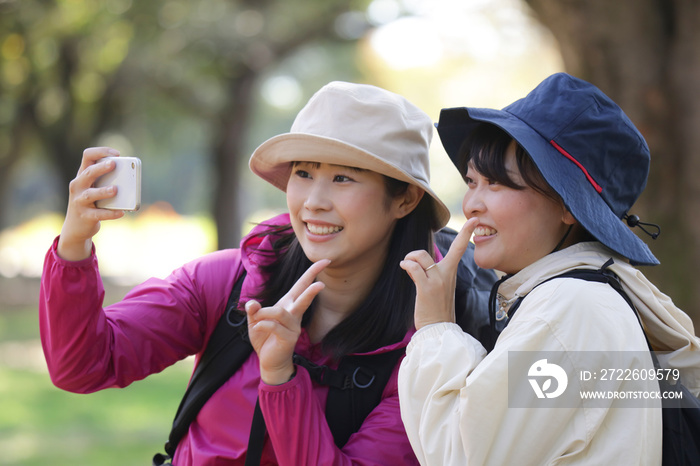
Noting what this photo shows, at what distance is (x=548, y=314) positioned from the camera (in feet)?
6.15

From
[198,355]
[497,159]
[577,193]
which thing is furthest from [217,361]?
[577,193]

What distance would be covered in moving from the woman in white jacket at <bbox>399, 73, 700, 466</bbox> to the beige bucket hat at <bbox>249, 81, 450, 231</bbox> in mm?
203

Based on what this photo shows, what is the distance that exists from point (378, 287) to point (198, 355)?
73 centimetres

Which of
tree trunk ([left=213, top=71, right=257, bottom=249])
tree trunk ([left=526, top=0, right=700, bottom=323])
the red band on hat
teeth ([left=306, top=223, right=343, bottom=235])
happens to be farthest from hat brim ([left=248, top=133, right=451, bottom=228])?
tree trunk ([left=213, top=71, right=257, bottom=249])

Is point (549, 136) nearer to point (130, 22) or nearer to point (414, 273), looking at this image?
point (414, 273)

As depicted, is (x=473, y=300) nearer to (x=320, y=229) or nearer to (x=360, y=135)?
(x=320, y=229)

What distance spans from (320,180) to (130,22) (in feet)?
39.6

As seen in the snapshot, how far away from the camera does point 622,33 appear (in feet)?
13.3

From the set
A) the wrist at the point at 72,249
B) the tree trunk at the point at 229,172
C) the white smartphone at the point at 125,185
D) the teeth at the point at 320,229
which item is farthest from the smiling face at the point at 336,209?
the tree trunk at the point at 229,172

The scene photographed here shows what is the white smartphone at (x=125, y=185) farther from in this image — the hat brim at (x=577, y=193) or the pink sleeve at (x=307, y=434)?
the hat brim at (x=577, y=193)

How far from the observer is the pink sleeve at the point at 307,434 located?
2.28m

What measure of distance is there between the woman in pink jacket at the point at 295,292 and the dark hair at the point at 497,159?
0.35 m

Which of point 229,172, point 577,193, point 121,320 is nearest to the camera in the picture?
point 577,193

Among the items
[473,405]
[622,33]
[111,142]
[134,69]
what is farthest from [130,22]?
[473,405]
